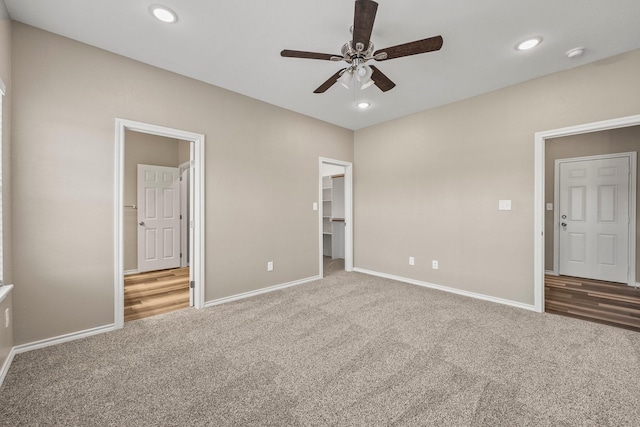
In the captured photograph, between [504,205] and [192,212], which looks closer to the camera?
[192,212]

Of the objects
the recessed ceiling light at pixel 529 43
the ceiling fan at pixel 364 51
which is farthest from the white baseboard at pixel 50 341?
the recessed ceiling light at pixel 529 43

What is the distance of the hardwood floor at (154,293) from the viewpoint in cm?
320

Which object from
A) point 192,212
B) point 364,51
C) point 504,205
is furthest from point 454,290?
point 192,212

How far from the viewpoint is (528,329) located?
265 centimetres

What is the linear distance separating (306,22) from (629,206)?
212 inches

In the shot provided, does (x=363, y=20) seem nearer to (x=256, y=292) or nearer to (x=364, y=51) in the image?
(x=364, y=51)

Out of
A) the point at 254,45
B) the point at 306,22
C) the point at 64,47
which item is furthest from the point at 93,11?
the point at 306,22

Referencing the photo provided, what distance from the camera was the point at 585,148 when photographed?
4.51 meters

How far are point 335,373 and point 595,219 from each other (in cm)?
515

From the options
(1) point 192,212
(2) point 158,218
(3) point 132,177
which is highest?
(3) point 132,177

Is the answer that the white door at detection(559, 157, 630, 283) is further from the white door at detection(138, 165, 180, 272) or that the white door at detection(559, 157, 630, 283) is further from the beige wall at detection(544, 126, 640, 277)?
the white door at detection(138, 165, 180, 272)

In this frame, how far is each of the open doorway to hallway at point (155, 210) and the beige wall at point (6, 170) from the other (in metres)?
2.30

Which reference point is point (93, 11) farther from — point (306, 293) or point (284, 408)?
point (306, 293)

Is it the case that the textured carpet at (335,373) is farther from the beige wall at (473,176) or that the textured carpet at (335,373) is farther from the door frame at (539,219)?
the beige wall at (473,176)
